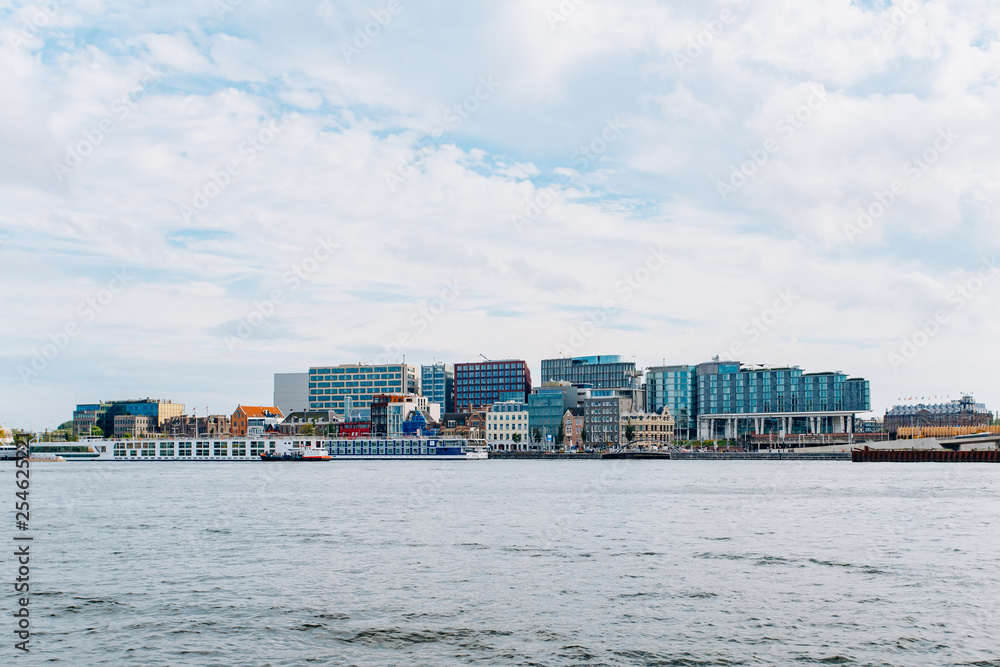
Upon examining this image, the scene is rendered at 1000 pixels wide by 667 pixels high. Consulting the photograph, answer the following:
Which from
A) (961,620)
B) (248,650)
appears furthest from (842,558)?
(248,650)

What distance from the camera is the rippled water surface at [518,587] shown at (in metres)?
21.0

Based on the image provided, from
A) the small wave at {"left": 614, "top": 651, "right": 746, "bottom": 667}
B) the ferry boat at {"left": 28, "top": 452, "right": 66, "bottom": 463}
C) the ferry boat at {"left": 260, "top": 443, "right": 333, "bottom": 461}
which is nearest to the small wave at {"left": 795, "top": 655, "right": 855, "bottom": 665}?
Result: the small wave at {"left": 614, "top": 651, "right": 746, "bottom": 667}

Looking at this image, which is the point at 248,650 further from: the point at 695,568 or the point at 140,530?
the point at 140,530

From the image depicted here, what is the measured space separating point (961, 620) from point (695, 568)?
931 cm

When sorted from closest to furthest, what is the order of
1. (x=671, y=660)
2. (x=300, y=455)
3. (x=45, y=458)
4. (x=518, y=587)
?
(x=671, y=660) < (x=518, y=587) < (x=300, y=455) < (x=45, y=458)

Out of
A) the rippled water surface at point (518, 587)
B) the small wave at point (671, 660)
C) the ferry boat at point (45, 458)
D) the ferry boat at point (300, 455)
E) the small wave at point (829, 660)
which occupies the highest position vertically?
the small wave at point (829, 660)

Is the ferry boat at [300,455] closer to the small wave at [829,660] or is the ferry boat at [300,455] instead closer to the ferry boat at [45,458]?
the ferry boat at [45,458]

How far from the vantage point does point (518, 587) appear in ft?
91.8

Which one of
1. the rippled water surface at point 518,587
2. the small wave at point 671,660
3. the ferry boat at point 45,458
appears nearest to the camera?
the small wave at point 671,660

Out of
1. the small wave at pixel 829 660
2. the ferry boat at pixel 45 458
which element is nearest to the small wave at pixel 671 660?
the small wave at pixel 829 660

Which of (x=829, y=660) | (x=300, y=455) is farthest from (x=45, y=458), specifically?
(x=829, y=660)

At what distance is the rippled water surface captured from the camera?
2095 cm

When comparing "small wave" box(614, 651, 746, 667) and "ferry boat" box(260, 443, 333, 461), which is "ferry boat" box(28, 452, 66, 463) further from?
"small wave" box(614, 651, 746, 667)

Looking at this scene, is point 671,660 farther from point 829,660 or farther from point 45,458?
point 45,458
